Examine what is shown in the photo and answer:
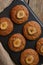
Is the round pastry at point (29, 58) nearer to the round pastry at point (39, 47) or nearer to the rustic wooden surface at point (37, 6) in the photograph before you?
Result: the round pastry at point (39, 47)

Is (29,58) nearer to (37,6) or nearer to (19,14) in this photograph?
(19,14)

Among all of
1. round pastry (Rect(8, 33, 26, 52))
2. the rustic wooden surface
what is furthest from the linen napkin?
the rustic wooden surface

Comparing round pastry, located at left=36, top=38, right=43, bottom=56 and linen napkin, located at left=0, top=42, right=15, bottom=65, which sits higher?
linen napkin, located at left=0, top=42, right=15, bottom=65

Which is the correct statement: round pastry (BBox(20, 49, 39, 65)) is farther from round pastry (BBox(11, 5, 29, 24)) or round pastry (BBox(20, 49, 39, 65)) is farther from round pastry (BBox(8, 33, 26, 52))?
round pastry (BBox(11, 5, 29, 24))

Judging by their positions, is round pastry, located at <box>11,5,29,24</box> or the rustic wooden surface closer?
round pastry, located at <box>11,5,29,24</box>

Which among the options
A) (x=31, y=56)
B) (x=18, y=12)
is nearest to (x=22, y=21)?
(x=18, y=12)

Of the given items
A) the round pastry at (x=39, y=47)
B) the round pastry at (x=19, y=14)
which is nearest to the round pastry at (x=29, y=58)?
the round pastry at (x=39, y=47)

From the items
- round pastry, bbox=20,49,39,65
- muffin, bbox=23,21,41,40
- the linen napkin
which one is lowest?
round pastry, bbox=20,49,39,65
